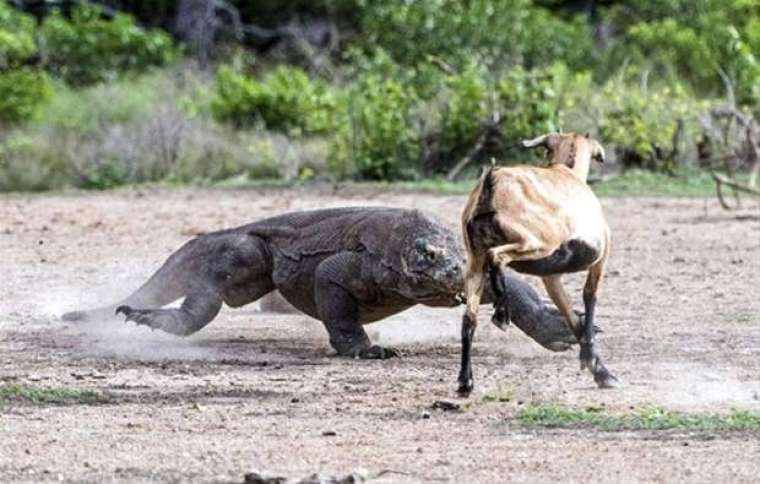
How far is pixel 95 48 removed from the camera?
31.1 metres

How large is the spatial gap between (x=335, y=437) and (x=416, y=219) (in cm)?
272

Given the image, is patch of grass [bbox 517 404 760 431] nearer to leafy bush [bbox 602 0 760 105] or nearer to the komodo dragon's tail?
the komodo dragon's tail

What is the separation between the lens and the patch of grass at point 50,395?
9.38 metres

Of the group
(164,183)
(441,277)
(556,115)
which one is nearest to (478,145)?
(556,115)

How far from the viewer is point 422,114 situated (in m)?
23.2

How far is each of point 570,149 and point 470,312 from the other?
126 centimetres

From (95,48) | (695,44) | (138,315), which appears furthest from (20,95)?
(138,315)

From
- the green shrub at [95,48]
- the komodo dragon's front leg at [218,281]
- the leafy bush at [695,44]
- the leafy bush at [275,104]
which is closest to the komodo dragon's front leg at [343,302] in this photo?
the komodo dragon's front leg at [218,281]

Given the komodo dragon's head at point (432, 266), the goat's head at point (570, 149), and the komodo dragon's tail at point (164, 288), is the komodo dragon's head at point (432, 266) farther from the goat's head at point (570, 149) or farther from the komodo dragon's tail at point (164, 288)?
the komodo dragon's tail at point (164, 288)

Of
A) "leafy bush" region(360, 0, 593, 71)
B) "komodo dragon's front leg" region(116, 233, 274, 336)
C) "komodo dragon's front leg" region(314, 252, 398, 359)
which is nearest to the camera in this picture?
"komodo dragon's front leg" region(314, 252, 398, 359)

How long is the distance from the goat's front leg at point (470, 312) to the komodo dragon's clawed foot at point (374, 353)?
156cm

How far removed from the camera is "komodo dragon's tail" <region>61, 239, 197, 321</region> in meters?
12.0

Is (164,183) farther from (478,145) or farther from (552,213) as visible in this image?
(552,213)

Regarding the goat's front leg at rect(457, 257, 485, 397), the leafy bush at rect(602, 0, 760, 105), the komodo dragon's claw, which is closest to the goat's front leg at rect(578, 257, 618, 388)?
the goat's front leg at rect(457, 257, 485, 397)
